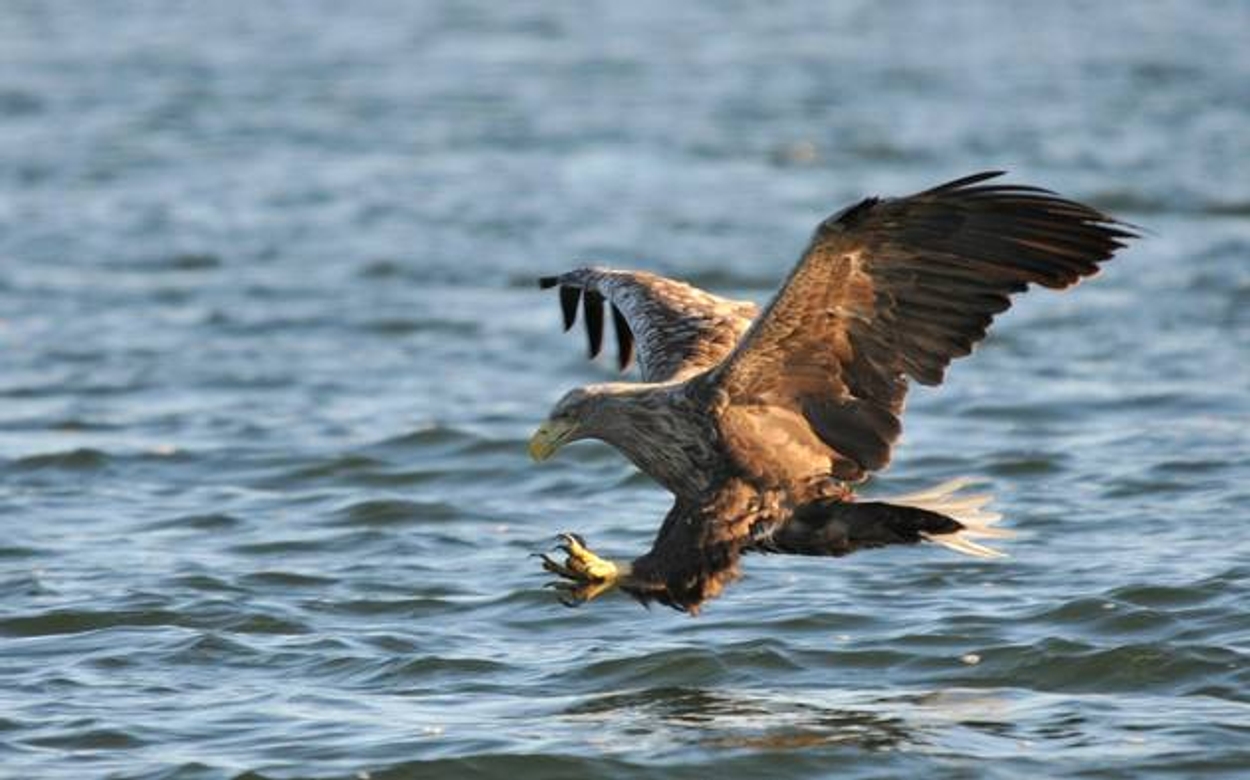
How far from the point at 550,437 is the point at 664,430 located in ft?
1.02

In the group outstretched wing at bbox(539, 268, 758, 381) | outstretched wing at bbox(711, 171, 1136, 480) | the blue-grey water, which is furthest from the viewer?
outstretched wing at bbox(539, 268, 758, 381)

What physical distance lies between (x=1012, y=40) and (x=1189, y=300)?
32.4 feet

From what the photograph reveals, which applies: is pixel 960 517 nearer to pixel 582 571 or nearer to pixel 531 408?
pixel 582 571

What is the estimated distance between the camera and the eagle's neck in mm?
6711

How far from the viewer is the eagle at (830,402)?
21.4ft

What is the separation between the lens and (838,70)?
20.5 m

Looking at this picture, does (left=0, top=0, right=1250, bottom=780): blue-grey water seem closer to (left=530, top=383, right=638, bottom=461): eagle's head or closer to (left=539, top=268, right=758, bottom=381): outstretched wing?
(left=530, top=383, right=638, bottom=461): eagle's head

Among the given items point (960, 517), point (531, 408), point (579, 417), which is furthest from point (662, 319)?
point (531, 408)

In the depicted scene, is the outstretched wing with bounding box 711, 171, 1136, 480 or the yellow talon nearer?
the outstretched wing with bounding box 711, 171, 1136, 480

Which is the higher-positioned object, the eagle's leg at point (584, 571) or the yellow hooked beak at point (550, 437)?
the yellow hooked beak at point (550, 437)

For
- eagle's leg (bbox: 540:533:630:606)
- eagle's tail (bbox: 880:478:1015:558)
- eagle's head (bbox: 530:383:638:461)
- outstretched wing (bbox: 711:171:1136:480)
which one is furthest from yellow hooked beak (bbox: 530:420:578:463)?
eagle's tail (bbox: 880:478:1015:558)

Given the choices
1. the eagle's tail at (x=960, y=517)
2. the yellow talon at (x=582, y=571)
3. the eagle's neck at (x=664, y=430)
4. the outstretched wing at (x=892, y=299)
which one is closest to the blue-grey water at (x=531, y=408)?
the yellow talon at (x=582, y=571)

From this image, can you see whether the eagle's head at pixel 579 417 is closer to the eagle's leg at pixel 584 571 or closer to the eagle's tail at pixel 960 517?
the eagle's leg at pixel 584 571

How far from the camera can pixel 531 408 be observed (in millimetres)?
11203
